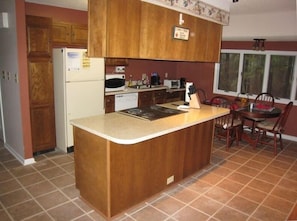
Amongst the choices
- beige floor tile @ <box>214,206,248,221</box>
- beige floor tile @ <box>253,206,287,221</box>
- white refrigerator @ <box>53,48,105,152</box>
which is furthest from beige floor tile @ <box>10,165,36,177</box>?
beige floor tile @ <box>253,206,287,221</box>

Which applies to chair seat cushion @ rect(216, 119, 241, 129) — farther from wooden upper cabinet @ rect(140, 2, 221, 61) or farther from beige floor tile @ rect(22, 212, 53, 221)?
beige floor tile @ rect(22, 212, 53, 221)

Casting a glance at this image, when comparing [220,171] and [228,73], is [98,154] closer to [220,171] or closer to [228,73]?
[220,171]

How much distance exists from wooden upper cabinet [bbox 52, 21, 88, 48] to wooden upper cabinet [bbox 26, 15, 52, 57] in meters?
0.18

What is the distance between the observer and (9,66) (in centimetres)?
374

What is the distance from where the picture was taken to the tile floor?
2.67m

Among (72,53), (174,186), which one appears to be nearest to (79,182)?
(174,186)

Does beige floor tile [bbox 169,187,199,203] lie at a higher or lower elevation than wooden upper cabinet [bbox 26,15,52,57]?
lower

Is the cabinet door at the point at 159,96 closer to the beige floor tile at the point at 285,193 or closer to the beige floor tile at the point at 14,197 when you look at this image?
the beige floor tile at the point at 285,193

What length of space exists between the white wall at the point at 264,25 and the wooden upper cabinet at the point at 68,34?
253 cm

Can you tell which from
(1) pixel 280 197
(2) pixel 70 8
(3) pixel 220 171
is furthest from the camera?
(2) pixel 70 8

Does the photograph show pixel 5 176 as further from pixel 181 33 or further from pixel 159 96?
pixel 159 96

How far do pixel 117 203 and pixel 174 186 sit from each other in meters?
0.94

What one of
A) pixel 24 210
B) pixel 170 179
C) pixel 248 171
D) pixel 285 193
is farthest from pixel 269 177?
pixel 24 210

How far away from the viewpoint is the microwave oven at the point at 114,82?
4840 millimetres
